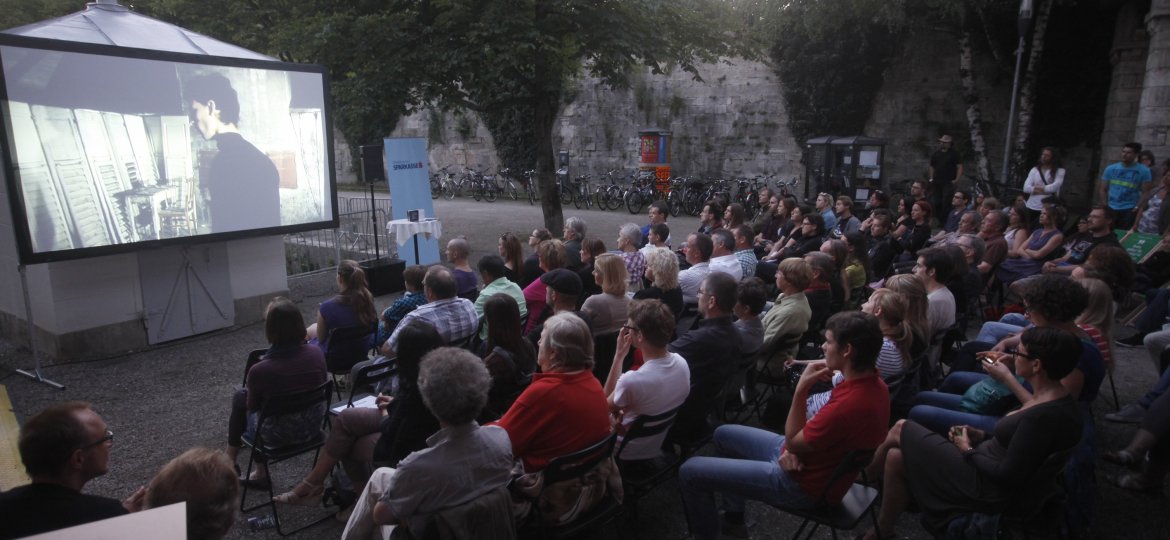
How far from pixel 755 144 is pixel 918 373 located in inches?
470

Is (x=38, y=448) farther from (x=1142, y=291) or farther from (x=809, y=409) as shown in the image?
(x=1142, y=291)

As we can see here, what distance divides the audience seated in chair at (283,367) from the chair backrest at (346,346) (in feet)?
2.41

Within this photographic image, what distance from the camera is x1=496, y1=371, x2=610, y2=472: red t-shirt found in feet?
8.04

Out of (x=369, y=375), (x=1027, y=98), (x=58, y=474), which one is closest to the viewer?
(x=58, y=474)

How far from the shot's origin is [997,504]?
2430mm

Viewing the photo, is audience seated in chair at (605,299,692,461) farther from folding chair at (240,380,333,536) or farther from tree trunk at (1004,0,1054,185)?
tree trunk at (1004,0,1054,185)

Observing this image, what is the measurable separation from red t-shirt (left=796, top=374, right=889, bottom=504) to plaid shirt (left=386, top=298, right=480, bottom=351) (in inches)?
79.7

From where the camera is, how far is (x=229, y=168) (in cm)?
633

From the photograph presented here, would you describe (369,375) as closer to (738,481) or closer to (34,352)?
(738,481)

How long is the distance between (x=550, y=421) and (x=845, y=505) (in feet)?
3.91

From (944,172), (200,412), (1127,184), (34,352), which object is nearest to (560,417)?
(200,412)

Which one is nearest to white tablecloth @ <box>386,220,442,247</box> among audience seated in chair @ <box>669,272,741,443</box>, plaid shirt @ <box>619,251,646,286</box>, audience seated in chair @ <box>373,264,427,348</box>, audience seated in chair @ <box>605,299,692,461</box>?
plaid shirt @ <box>619,251,646,286</box>

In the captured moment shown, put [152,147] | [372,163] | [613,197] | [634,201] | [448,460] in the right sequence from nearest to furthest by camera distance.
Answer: [448,460]
[152,147]
[372,163]
[634,201]
[613,197]

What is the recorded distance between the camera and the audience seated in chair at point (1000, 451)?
2336mm
